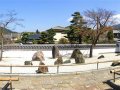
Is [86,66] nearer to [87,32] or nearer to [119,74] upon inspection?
[119,74]

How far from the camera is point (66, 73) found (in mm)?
13562

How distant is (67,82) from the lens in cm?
1244

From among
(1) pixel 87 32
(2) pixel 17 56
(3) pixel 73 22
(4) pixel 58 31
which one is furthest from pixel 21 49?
(4) pixel 58 31

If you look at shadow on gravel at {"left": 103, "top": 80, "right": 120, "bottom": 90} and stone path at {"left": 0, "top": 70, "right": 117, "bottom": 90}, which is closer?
shadow on gravel at {"left": 103, "top": 80, "right": 120, "bottom": 90}

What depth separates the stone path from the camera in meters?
11.7

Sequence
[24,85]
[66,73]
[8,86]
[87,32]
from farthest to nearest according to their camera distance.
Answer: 1. [87,32]
2. [66,73]
3. [24,85]
4. [8,86]

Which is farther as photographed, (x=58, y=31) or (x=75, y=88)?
(x=58, y=31)

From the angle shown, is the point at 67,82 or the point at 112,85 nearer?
the point at 112,85

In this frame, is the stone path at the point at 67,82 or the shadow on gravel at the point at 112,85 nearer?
the shadow on gravel at the point at 112,85

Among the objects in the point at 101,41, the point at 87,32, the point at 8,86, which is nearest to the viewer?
the point at 8,86

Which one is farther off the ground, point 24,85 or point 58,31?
point 58,31

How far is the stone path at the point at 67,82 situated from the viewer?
11742 millimetres

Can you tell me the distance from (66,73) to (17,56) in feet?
53.3

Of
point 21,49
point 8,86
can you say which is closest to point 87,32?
point 21,49
